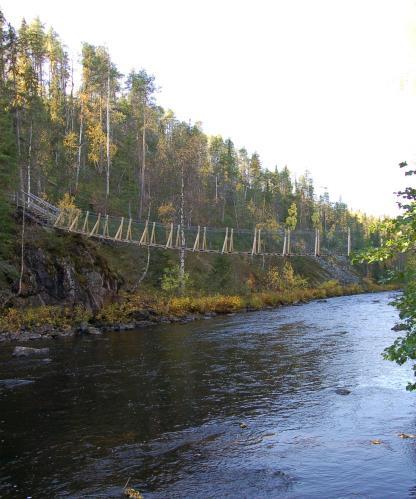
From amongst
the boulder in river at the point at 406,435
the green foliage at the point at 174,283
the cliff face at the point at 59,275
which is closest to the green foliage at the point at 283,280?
the green foliage at the point at 174,283

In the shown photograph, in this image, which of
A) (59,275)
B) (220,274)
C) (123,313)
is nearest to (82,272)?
(59,275)

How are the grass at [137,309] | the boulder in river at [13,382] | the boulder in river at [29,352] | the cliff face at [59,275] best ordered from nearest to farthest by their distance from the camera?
the boulder in river at [13,382]
the boulder in river at [29,352]
the grass at [137,309]
the cliff face at [59,275]

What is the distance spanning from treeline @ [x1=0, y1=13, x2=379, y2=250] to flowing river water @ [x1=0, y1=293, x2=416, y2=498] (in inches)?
430

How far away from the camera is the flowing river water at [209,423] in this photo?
591 cm

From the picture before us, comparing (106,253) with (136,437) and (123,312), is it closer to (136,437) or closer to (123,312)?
(123,312)

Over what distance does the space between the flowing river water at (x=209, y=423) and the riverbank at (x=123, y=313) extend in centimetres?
375

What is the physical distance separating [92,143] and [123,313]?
19.6 m

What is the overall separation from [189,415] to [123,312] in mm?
14503

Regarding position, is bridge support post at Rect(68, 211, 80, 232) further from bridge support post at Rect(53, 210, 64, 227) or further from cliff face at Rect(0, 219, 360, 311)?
cliff face at Rect(0, 219, 360, 311)

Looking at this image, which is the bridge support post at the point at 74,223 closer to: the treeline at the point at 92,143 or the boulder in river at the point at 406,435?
the treeline at the point at 92,143

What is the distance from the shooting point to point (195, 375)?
1147 centimetres

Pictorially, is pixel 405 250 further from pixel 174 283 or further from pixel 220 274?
pixel 220 274

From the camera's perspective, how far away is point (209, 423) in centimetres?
805

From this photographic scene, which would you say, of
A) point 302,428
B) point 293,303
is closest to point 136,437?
point 302,428
